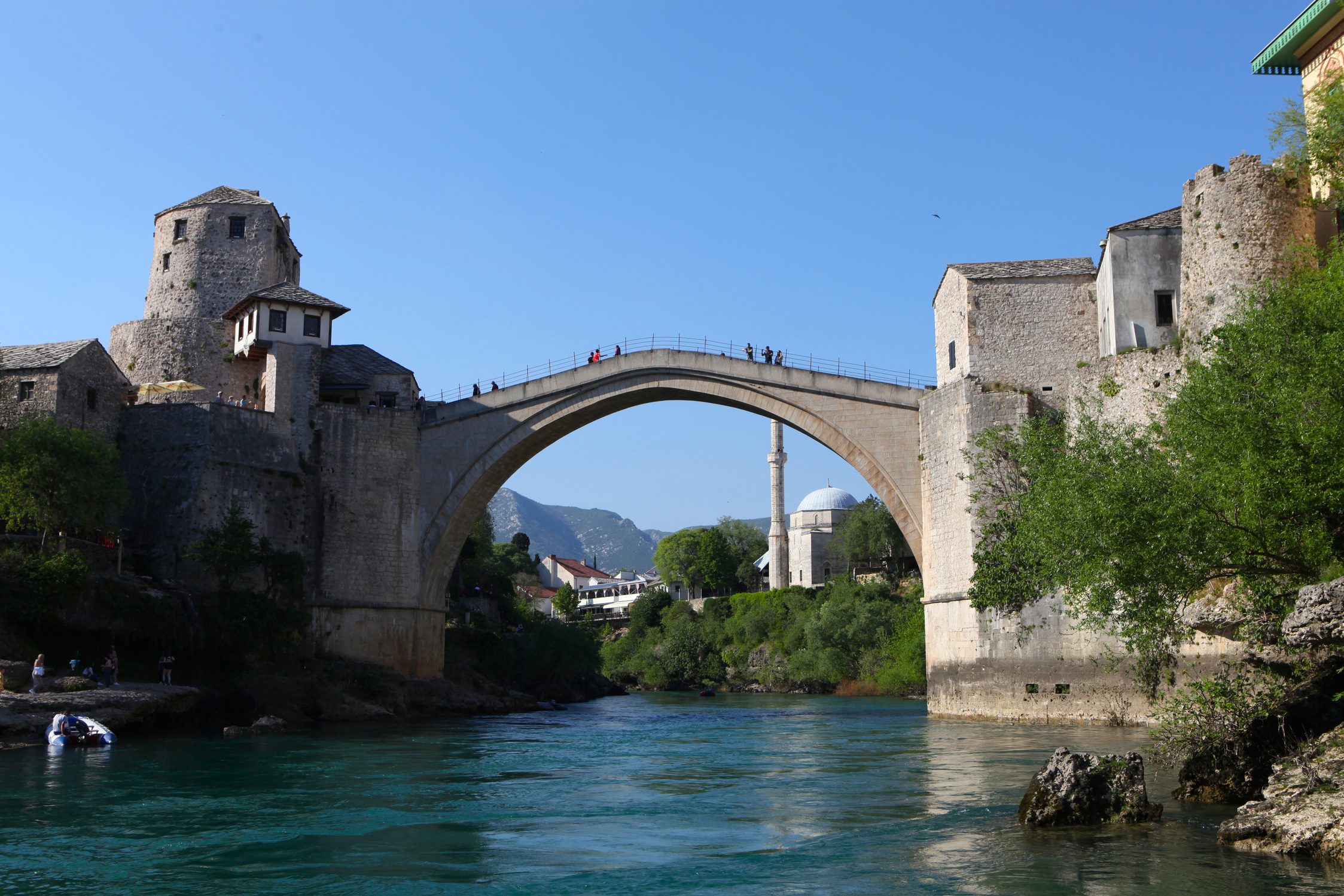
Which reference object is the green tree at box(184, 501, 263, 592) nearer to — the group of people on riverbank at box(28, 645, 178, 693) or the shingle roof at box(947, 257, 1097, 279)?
the group of people on riverbank at box(28, 645, 178, 693)

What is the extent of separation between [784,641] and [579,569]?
59.4 meters

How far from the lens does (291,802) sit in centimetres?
1323

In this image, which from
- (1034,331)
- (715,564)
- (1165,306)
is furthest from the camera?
(715,564)

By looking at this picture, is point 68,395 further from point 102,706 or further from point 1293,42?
point 1293,42

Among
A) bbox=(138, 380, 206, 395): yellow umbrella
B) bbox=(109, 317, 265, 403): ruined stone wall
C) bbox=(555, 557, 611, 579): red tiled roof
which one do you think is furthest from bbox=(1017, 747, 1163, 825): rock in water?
bbox=(555, 557, 611, 579): red tiled roof

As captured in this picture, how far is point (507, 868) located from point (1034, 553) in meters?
11.6

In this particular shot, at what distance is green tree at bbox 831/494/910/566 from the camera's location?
6041cm

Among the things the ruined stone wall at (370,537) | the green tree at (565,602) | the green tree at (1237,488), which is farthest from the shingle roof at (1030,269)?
the green tree at (565,602)

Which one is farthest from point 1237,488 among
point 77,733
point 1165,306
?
point 77,733

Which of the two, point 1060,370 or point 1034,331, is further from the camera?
point 1034,331

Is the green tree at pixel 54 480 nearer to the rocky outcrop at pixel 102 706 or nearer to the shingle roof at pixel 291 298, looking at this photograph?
the rocky outcrop at pixel 102 706

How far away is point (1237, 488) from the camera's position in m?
11.6

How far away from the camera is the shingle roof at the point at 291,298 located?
31.2 metres

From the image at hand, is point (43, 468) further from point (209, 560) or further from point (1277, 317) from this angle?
point (1277, 317)
